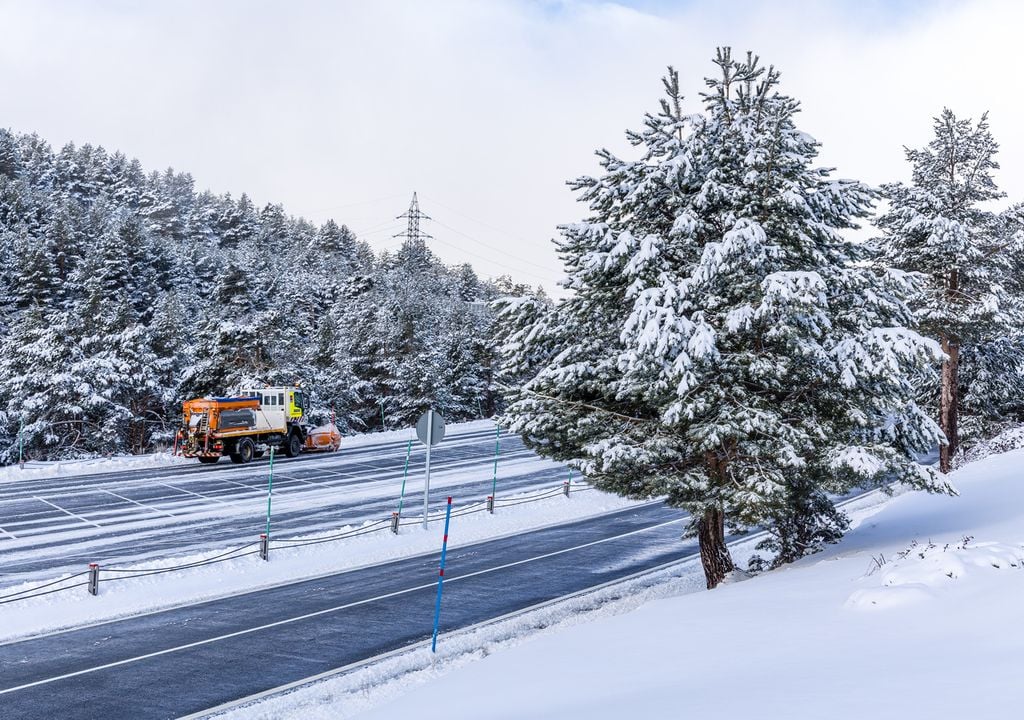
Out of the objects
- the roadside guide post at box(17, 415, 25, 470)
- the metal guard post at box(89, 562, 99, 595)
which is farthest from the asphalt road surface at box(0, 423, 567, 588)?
the metal guard post at box(89, 562, 99, 595)

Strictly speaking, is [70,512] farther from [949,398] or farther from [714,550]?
[949,398]

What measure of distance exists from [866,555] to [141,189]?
15085 centimetres

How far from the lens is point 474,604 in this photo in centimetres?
1667

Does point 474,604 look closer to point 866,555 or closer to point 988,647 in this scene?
point 866,555

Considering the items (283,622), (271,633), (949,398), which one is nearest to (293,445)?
(283,622)

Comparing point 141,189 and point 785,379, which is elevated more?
point 141,189

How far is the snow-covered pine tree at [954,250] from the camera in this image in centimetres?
2969

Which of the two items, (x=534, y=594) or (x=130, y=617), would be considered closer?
(x=130, y=617)

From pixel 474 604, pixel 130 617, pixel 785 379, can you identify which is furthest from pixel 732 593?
pixel 130 617

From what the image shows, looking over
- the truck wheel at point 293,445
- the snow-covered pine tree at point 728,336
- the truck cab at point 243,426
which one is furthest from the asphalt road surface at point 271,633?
the truck wheel at point 293,445

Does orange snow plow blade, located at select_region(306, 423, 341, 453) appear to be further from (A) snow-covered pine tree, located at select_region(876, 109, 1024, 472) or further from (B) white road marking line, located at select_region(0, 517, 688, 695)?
(A) snow-covered pine tree, located at select_region(876, 109, 1024, 472)

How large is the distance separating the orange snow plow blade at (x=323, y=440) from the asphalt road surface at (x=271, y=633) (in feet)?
69.6

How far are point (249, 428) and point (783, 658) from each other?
115 ft

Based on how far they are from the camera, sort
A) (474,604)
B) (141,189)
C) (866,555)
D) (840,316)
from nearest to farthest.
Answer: (866,555)
(840,316)
(474,604)
(141,189)
